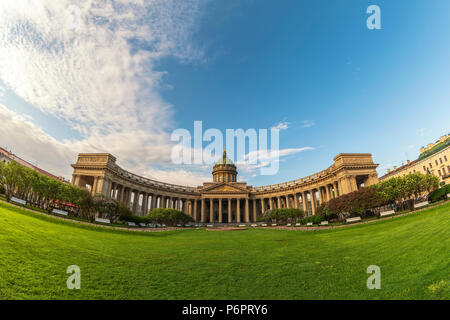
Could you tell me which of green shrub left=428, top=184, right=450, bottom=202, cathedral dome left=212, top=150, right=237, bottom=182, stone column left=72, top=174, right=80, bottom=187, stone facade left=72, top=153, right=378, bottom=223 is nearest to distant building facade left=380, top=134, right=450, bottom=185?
stone facade left=72, top=153, right=378, bottom=223

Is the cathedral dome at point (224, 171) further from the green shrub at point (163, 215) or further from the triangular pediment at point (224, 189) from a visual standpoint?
the green shrub at point (163, 215)

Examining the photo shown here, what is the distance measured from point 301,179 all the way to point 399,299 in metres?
73.8

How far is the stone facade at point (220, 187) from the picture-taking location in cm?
5622

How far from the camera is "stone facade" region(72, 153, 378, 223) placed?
184 feet

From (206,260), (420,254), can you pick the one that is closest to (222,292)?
(206,260)

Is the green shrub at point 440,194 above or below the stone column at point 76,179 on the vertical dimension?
below

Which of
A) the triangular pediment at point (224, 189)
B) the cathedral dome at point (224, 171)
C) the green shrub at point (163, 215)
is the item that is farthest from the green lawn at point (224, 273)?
the cathedral dome at point (224, 171)

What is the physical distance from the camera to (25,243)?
10.6m

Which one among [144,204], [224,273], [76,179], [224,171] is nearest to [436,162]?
[224,171]

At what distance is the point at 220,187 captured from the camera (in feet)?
279

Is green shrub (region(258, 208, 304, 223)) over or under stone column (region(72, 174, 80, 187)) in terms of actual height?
under

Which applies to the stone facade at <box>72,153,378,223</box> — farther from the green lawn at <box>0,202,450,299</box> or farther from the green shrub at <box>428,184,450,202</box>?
the green lawn at <box>0,202,450,299</box>

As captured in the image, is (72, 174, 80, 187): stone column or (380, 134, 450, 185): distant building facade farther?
(380, 134, 450, 185): distant building facade

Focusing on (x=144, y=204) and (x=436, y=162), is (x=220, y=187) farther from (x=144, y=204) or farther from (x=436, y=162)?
(x=436, y=162)
